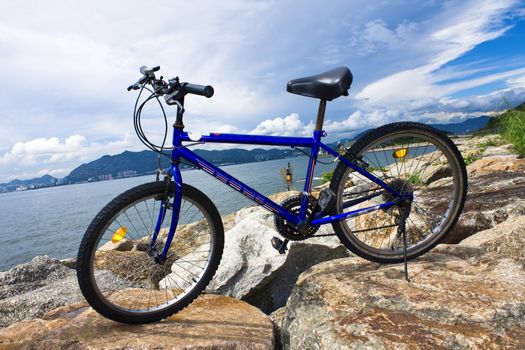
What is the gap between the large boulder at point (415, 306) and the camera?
91.2 inches

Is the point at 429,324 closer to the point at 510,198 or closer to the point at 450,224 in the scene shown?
the point at 450,224

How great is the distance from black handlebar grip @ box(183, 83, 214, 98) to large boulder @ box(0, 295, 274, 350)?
7.10 ft

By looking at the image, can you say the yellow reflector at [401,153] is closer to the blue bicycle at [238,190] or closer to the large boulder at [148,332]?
the blue bicycle at [238,190]

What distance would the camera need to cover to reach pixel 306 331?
278cm

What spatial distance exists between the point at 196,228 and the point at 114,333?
1.80m

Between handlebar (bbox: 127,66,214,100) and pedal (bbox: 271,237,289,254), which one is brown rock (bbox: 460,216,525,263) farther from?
handlebar (bbox: 127,66,214,100)

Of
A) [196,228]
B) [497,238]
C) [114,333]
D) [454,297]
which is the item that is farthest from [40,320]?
[497,238]

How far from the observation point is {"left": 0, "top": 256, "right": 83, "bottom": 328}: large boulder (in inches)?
171

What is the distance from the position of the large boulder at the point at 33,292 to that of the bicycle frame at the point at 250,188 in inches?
90.6

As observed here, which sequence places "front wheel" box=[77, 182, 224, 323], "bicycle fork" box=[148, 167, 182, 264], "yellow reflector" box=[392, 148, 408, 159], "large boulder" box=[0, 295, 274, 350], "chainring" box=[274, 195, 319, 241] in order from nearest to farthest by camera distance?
1. "large boulder" box=[0, 295, 274, 350]
2. "front wheel" box=[77, 182, 224, 323]
3. "bicycle fork" box=[148, 167, 182, 264]
4. "chainring" box=[274, 195, 319, 241]
5. "yellow reflector" box=[392, 148, 408, 159]

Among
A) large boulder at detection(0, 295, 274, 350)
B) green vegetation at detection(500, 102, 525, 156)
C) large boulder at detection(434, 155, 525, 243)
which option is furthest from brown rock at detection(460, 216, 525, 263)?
green vegetation at detection(500, 102, 525, 156)

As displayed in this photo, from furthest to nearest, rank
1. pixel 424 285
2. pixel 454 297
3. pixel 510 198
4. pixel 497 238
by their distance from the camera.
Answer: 1. pixel 510 198
2. pixel 497 238
3. pixel 424 285
4. pixel 454 297

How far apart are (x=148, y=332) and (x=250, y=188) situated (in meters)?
1.68

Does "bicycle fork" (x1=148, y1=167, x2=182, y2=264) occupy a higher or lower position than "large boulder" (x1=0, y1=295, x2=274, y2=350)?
higher
